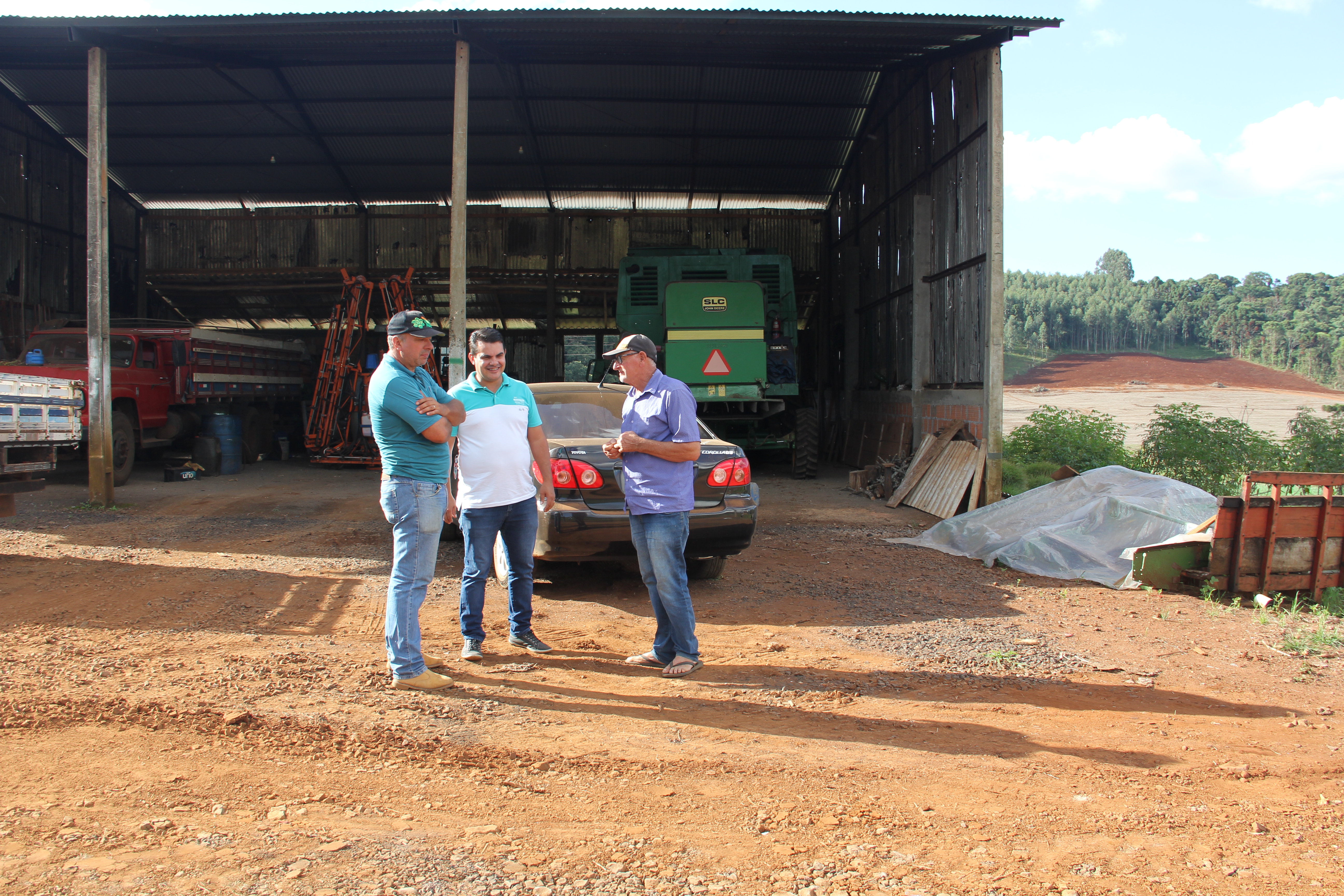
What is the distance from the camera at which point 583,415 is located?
6750 millimetres

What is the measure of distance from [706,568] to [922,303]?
8470 millimetres

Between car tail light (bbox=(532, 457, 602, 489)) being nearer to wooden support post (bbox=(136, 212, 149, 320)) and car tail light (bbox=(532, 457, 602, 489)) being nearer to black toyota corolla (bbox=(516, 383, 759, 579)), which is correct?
black toyota corolla (bbox=(516, 383, 759, 579))

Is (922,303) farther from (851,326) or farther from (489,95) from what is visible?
(489,95)

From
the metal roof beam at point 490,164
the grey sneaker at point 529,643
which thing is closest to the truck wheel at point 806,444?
the metal roof beam at point 490,164

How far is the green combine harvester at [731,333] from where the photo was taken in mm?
12992

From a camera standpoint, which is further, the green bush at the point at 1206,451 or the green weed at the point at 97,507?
the green bush at the point at 1206,451

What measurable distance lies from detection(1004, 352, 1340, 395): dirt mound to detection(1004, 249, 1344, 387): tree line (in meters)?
2.92

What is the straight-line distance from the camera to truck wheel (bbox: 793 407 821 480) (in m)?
14.8

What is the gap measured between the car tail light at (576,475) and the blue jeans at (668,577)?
4.07ft

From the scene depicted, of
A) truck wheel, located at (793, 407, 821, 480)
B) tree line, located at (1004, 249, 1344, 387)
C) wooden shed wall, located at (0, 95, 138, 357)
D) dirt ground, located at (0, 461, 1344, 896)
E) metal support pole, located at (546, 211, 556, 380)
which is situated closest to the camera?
dirt ground, located at (0, 461, 1344, 896)

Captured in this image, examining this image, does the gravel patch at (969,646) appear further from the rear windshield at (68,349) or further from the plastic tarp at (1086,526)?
the rear windshield at (68,349)

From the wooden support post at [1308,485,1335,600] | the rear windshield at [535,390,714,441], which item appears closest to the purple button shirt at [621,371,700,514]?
the rear windshield at [535,390,714,441]

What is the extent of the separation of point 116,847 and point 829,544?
278 inches

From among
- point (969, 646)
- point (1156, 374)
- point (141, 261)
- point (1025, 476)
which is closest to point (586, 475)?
point (969, 646)
